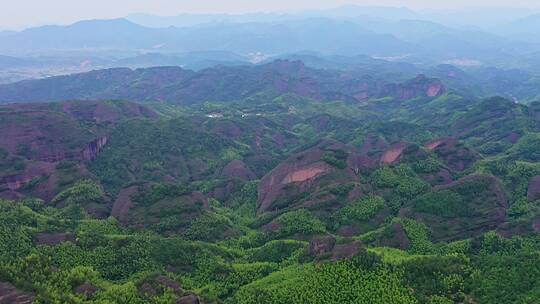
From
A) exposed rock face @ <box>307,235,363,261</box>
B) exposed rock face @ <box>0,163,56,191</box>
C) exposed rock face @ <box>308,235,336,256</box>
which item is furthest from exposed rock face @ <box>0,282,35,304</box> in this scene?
exposed rock face @ <box>0,163,56,191</box>

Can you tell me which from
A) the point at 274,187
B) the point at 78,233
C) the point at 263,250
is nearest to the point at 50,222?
the point at 78,233

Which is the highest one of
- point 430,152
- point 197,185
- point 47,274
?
point 47,274

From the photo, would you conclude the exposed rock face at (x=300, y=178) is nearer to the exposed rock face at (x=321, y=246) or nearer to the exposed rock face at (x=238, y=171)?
the exposed rock face at (x=238, y=171)

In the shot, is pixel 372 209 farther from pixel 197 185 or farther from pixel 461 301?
pixel 197 185

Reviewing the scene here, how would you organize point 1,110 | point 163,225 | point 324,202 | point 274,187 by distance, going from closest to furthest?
1. point 163,225
2. point 324,202
3. point 274,187
4. point 1,110

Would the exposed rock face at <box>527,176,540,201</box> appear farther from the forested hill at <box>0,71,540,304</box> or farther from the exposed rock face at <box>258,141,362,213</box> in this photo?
the exposed rock face at <box>258,141,362,213</box>

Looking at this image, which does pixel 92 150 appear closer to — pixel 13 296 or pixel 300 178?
pixel 300 178

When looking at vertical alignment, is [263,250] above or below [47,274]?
below

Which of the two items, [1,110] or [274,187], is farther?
[1,110]
